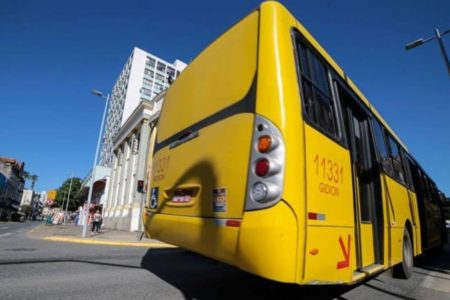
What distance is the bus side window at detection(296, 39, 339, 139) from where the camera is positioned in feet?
9.18

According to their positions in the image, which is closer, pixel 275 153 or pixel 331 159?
pixel 275 153

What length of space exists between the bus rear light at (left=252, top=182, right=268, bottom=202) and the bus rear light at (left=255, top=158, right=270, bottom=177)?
9 centimetres

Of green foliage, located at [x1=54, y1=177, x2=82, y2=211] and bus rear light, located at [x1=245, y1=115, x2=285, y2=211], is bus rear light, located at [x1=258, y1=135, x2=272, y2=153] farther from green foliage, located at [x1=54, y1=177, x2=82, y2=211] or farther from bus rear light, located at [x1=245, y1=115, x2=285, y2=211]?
green foliage, located at [x1=54, y1=177, x2=82, y2=211]

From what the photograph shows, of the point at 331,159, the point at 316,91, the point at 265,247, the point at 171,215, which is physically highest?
the point at 316,91

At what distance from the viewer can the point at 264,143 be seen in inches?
98.1

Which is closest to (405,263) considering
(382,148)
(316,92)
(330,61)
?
(382,148)

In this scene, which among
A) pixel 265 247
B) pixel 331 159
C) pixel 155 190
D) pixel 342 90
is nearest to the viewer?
pixel 265 247

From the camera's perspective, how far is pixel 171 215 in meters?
3.49

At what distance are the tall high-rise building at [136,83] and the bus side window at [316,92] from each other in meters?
62.8

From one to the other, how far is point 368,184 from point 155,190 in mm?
3001

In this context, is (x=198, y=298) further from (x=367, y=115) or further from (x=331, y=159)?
(x=367, y=115)

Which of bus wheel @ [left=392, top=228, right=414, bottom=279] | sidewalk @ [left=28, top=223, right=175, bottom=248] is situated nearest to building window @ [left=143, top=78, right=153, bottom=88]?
sidewalk @ [left=28, top=223, right=175, bottom=248]

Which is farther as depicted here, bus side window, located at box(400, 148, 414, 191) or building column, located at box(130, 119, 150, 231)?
building column, located at box(130, 119, 150, 231)

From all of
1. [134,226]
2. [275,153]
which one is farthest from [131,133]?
[275,153]
